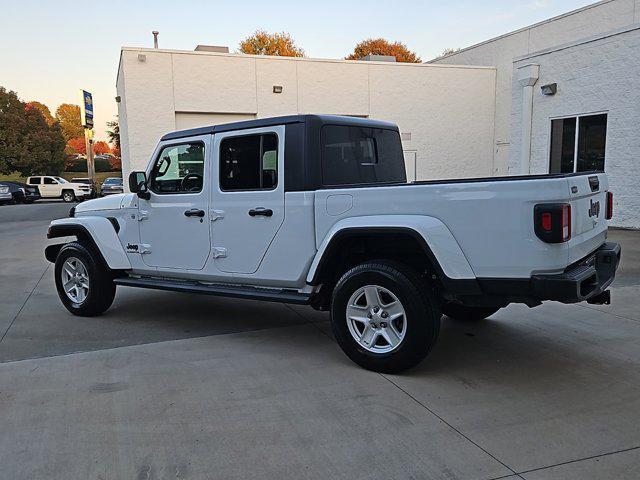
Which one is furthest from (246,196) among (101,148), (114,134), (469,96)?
(101,148)

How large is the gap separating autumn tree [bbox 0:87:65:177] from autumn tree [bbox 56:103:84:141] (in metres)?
34.3

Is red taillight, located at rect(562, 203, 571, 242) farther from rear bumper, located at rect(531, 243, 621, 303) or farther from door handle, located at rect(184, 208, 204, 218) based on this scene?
door handle, located at rect(184, 208, 204, 218)

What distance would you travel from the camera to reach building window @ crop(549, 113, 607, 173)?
1316cm

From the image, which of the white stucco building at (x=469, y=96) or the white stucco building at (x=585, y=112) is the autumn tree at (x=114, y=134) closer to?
the white stucco building at (x=469, y=96)

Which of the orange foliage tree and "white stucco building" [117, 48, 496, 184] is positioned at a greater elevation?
"white stucco building" [117, 48, 496, 184]

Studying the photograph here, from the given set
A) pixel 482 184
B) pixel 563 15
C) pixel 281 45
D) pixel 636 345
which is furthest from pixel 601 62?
pixel 281 45

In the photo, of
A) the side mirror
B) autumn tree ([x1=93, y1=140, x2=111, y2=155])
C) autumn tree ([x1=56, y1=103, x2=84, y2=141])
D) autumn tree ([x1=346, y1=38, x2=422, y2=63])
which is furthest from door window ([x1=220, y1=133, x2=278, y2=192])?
autumn tree ([x1=93, y1=140, x2=111, y2=155])

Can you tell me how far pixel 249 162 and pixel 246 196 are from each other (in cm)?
32

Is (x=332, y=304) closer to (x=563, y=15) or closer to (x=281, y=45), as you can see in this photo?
(x=563, y=15)

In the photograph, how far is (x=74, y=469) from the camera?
3.00m

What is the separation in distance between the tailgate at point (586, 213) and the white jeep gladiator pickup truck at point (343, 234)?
2cm

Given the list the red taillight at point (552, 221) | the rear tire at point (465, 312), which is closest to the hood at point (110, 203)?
the rear tire at point (465, 312)

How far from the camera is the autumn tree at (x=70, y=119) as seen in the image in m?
83.5

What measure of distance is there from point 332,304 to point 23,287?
18.7ft
